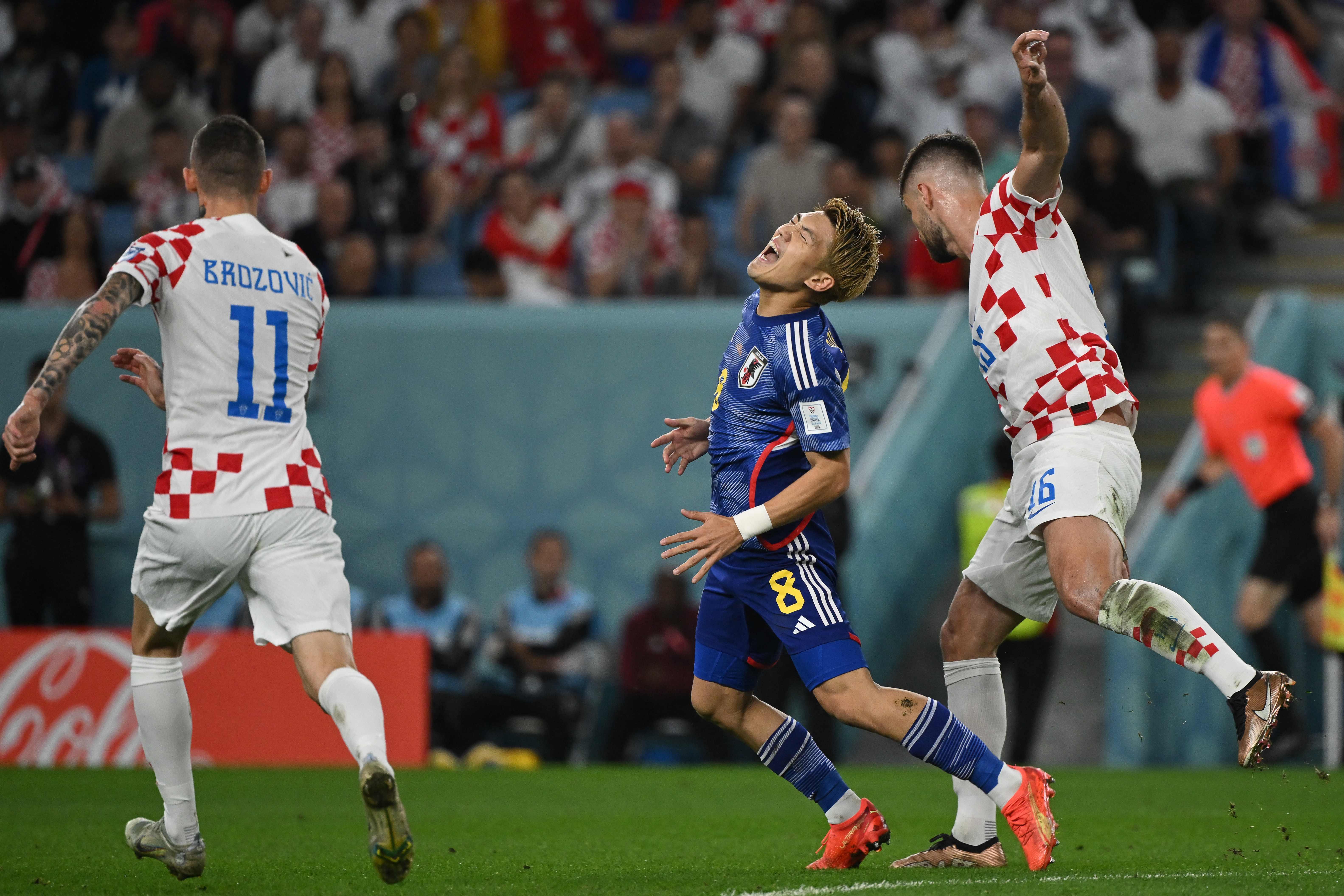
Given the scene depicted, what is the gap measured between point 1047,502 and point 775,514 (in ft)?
2.72

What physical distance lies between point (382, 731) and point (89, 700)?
22.2 feet

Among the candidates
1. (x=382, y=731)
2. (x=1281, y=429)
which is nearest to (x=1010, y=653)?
(x=1281, y=429)

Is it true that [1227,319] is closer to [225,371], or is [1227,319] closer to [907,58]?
[907,58]

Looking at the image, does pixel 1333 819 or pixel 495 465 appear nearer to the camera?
pixel 1333 819

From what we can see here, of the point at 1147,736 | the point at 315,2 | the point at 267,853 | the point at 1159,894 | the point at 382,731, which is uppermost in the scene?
the point at 315,2

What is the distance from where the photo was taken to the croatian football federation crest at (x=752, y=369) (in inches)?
206

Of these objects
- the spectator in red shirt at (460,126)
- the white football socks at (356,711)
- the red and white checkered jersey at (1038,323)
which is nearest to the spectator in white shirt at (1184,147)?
the spectator in red shirt at (460,126)

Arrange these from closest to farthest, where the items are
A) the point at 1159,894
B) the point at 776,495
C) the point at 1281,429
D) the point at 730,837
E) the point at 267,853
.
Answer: the point at 1159,894
the point at 776,495
the point at 267,853
the point at 730,837
the point at 1281,429

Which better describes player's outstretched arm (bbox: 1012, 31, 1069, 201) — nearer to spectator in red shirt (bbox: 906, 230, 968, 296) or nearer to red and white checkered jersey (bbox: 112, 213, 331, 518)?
red and white checkered jersey (bbox: 112, 213, 331, 518)

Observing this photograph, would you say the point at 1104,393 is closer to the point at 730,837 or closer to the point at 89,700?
the point at 730,837

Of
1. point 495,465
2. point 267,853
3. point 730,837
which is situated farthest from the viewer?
point 495,465

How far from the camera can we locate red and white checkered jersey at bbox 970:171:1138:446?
5.18 metres

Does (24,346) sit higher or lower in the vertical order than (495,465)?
higher

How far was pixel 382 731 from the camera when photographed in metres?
4.66
